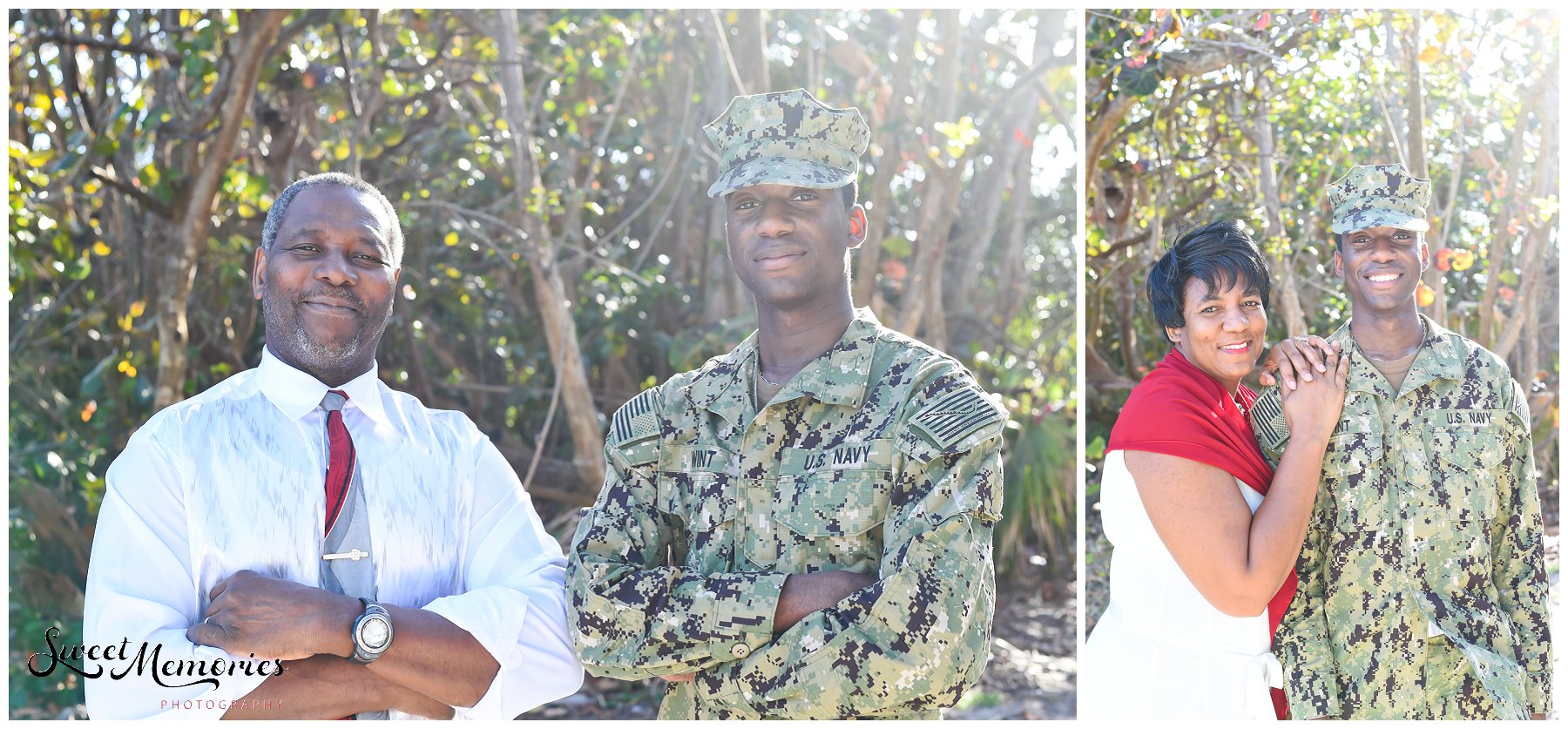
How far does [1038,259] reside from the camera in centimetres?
904

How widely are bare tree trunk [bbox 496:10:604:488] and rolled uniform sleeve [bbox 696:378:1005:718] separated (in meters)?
3.56

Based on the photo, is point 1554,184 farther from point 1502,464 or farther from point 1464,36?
point 1502,464

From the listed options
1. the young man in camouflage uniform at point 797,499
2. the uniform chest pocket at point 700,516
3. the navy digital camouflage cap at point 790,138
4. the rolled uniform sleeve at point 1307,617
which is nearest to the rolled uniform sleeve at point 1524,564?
the rolled uniform sleeve at point 1307,617

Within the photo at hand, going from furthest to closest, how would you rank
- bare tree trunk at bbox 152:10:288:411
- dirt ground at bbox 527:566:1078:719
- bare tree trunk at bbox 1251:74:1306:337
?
dirt ground at bbox 527:566:1078:719 → bare tree trunk at bbox 152:10:288:411 → bare tree trunk at bbox 1251:74:1306:337

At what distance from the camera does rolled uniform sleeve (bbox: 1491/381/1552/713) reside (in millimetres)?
2766

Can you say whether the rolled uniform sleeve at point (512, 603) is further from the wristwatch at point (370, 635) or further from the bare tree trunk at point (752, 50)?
the bare tree trunk at point (752, 50)

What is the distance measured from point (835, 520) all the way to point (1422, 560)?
56.3 inches

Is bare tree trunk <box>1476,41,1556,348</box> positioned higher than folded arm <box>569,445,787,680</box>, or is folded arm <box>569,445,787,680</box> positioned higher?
bare tree trunk <box>1476,41,1556,348</box>

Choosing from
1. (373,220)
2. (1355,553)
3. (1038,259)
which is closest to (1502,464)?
(1355,553)

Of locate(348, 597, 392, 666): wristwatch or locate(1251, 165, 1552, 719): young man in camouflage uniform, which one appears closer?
locate(348, 597, 392, 666): wristwatch

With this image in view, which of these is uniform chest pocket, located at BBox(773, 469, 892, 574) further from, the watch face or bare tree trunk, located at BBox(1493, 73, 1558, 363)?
bare tree trunk, located at BBox(1493, 73, 1558, 363)

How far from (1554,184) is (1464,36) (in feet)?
1.86

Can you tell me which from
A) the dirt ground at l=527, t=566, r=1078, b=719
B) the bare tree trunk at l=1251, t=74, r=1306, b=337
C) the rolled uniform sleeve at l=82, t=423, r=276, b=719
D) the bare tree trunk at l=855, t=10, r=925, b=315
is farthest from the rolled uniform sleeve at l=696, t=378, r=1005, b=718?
the bare tree trunk at l=855, t=10, r=925, b=315

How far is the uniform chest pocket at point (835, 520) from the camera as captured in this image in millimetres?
2385
